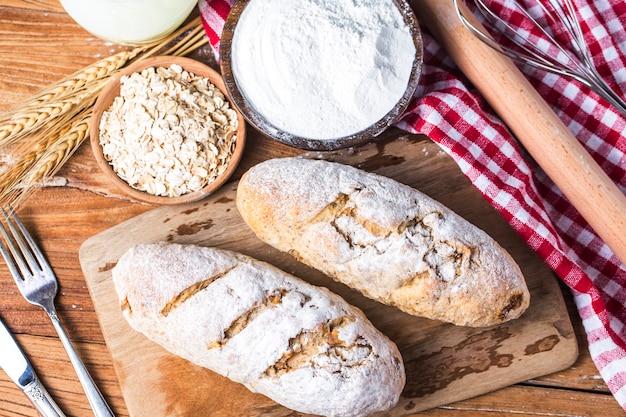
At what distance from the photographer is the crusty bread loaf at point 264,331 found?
4.79 feet

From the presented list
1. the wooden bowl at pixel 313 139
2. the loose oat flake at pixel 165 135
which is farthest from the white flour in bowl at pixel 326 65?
the loose oat flake at pixel 165 135

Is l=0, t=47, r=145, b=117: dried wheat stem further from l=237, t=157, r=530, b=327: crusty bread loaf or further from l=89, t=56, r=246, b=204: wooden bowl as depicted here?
l=237, t=157, r=530, b=327: crusty bread loaf

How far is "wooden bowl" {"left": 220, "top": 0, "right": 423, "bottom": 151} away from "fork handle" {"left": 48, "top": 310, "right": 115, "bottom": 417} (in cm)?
72

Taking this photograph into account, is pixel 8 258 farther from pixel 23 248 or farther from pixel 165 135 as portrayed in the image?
pixel 165 135

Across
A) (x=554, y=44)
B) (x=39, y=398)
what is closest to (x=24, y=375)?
(x=39, y=398)

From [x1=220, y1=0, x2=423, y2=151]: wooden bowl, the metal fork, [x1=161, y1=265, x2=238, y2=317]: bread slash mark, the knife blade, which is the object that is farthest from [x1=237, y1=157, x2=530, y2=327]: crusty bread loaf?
the knife blade

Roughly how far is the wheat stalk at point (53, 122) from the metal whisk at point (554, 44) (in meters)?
0.76

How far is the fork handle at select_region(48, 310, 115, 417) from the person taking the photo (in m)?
1.65

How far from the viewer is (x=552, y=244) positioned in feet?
5.30

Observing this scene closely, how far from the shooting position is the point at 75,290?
1.73 m

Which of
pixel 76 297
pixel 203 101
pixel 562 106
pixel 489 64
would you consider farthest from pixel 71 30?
pixel 562 106

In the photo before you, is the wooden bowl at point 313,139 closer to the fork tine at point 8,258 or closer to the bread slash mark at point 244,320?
the bread slash mark at point 244,320

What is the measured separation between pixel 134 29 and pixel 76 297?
2.31 ft

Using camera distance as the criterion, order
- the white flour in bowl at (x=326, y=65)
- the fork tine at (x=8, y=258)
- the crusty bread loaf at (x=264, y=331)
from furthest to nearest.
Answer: the fork tine at (x=8, y=258), the white flour in bowl at (x=326, y=65), the crusty bread loaf at (x=264, y=331)
